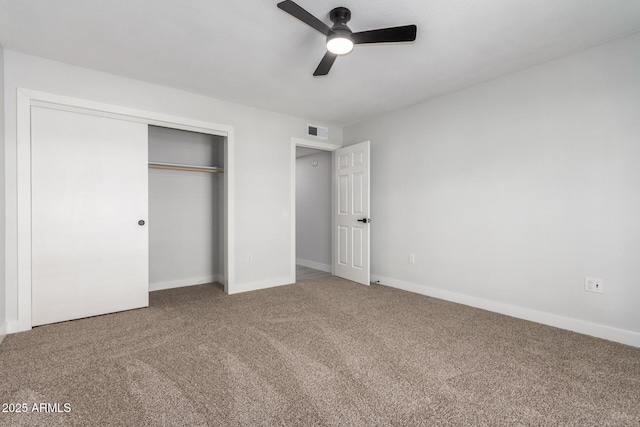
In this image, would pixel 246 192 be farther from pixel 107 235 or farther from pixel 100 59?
pixel 100 59

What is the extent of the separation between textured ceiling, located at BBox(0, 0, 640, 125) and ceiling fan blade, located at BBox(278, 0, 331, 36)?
0.60ft

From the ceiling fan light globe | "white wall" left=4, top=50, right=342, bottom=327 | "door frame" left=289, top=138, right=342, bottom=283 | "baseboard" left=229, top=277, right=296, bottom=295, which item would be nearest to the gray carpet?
"baseboard" left=229, top=277, right=296, bottom=295

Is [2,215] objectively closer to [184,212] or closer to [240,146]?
[184,212]

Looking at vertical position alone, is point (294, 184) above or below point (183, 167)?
below

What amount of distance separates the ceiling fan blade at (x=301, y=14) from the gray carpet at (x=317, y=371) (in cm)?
221

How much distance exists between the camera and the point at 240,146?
409cm

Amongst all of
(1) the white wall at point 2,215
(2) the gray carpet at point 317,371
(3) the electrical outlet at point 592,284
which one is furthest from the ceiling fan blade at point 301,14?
(3) the electrical outlet at point 592,284

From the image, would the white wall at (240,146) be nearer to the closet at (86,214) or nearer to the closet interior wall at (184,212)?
the closet at (86,214)

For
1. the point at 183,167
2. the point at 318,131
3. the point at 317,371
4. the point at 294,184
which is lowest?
the point at 317,371

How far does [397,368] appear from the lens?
2.07m

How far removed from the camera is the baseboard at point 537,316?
250 cm

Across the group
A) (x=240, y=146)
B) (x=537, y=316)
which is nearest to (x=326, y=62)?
(x=240, y=146)

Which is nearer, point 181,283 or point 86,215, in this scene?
point 86,215

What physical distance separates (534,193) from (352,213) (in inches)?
91.0
